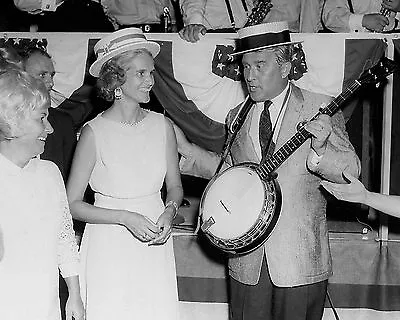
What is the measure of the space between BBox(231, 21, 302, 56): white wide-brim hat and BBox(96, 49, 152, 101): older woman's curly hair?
1.72 feet

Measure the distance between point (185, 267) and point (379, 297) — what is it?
146 centimetres

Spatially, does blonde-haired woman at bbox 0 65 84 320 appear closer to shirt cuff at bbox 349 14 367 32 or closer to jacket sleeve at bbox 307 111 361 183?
jacket sleeve at bbox 307 111 361 183

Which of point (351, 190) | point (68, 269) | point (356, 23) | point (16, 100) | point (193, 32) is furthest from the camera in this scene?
point (356, 23)

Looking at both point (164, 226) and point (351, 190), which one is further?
point (164, 226)

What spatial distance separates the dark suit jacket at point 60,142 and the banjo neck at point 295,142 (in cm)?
121

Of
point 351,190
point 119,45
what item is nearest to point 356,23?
point 119,45

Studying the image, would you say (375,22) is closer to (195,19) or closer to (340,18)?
(340,18)

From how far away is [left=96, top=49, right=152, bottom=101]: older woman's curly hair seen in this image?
3.57m

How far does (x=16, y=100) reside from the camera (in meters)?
2.75

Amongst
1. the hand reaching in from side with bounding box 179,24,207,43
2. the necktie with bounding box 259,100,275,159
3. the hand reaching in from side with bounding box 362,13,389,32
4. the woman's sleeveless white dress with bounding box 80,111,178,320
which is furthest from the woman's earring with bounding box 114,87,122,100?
the hand reaching in from side with bounding box 362,13,389,32

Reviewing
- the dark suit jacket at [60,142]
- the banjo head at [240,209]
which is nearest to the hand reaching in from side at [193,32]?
the dark suit jacket at [60,142]

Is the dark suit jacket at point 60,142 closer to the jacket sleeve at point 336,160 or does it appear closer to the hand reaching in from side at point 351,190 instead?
the jacket sleeve at point 336,160

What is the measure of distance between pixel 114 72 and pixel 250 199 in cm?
93

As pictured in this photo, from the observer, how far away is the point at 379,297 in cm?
527
